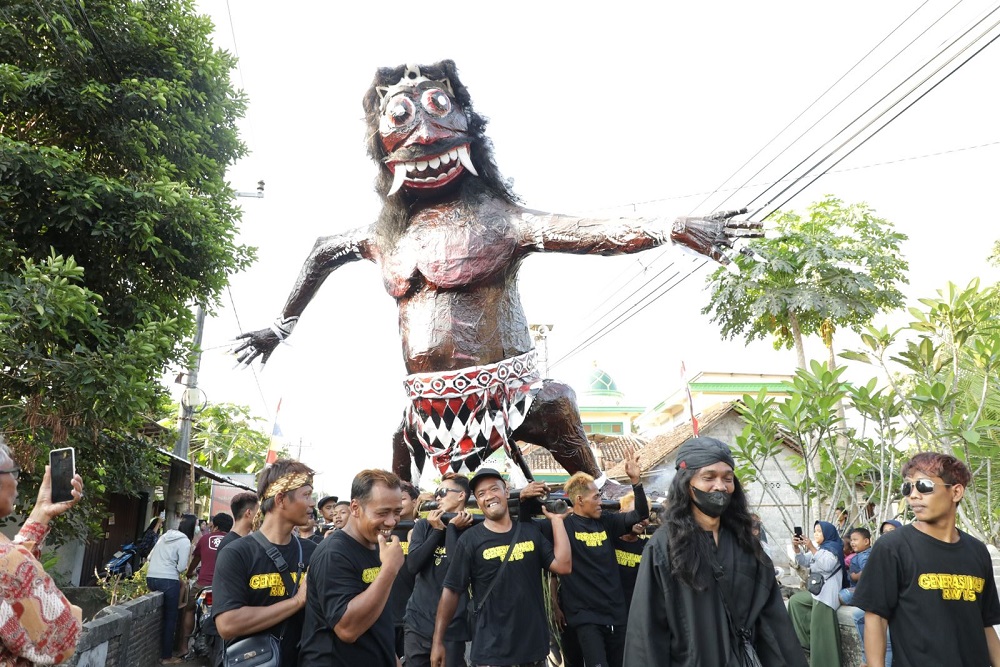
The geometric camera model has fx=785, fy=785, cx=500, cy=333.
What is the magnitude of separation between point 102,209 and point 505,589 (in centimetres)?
451

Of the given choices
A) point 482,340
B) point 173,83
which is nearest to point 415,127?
point 482,340

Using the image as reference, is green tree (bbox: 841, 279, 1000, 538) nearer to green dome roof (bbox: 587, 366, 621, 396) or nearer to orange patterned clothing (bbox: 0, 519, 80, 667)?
orange patterned clothing (bbox: 0, 519, 80, 667)

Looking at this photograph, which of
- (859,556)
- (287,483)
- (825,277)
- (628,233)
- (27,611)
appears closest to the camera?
(27,611)

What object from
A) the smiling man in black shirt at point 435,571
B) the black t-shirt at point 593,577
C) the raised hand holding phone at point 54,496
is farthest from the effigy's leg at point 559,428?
the raised hand holding phone at point 54,496

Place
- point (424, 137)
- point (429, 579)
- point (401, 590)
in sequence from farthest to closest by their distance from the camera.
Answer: point (401, 590) → point (429, 579) → point (424, 137)

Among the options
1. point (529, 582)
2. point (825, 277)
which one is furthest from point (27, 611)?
point (825, 277)

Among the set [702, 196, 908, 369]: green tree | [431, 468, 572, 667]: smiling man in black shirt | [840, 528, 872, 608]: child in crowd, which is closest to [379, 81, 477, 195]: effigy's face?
[431, 468, 572, 667]: smiling man in black shirt

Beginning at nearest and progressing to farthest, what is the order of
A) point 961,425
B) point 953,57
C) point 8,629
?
point 8,629 → point 953,57 → point 961,425

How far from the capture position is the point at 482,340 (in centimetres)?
394

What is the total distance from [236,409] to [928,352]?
26.3 meters

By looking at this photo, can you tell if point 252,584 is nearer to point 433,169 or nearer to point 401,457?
point 401,457

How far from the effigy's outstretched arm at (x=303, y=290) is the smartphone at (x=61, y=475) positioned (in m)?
2.03

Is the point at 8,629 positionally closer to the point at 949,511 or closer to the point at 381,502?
the point at 381,502

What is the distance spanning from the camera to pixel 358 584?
105 inches
